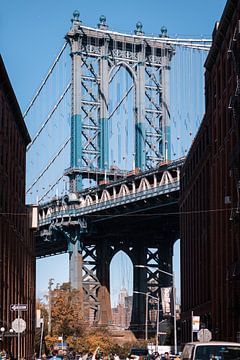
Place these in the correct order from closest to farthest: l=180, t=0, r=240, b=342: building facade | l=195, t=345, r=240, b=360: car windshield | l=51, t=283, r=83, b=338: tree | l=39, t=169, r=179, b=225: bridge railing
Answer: l=195, t=345, r=240, b=360: car windshield, l=180, t=0, r=240, b=342: building facade, l=51, t=283, r=83, b=338: tree, l=39, t=169, r=179, b=225: bridge railing

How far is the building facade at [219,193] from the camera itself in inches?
2272

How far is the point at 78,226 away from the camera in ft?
433

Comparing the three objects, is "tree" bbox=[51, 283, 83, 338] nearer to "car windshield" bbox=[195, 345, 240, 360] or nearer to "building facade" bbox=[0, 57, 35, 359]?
"building facade" bbox=[0, 57, 35, 359]

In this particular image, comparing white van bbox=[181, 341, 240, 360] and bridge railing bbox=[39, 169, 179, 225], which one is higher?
bridge railing bbox=[39, 169, 179, 225]

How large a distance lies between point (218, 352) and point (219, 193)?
Result: 1635 inches

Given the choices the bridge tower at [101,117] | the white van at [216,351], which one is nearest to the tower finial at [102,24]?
the bridge tower at [101,117]

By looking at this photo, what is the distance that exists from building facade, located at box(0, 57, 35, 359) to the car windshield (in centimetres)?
3401

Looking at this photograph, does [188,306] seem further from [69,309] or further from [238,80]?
[238,80]

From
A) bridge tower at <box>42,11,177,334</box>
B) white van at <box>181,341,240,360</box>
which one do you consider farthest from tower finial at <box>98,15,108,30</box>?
white van at <box>181,341,240,360</box>

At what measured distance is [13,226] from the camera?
78500 mm

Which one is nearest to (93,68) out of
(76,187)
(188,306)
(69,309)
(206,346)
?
(76,187)

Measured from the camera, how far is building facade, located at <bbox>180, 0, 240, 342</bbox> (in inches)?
2272

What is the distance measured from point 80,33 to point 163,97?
45.5 ft

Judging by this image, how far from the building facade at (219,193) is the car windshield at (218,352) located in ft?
91.1
